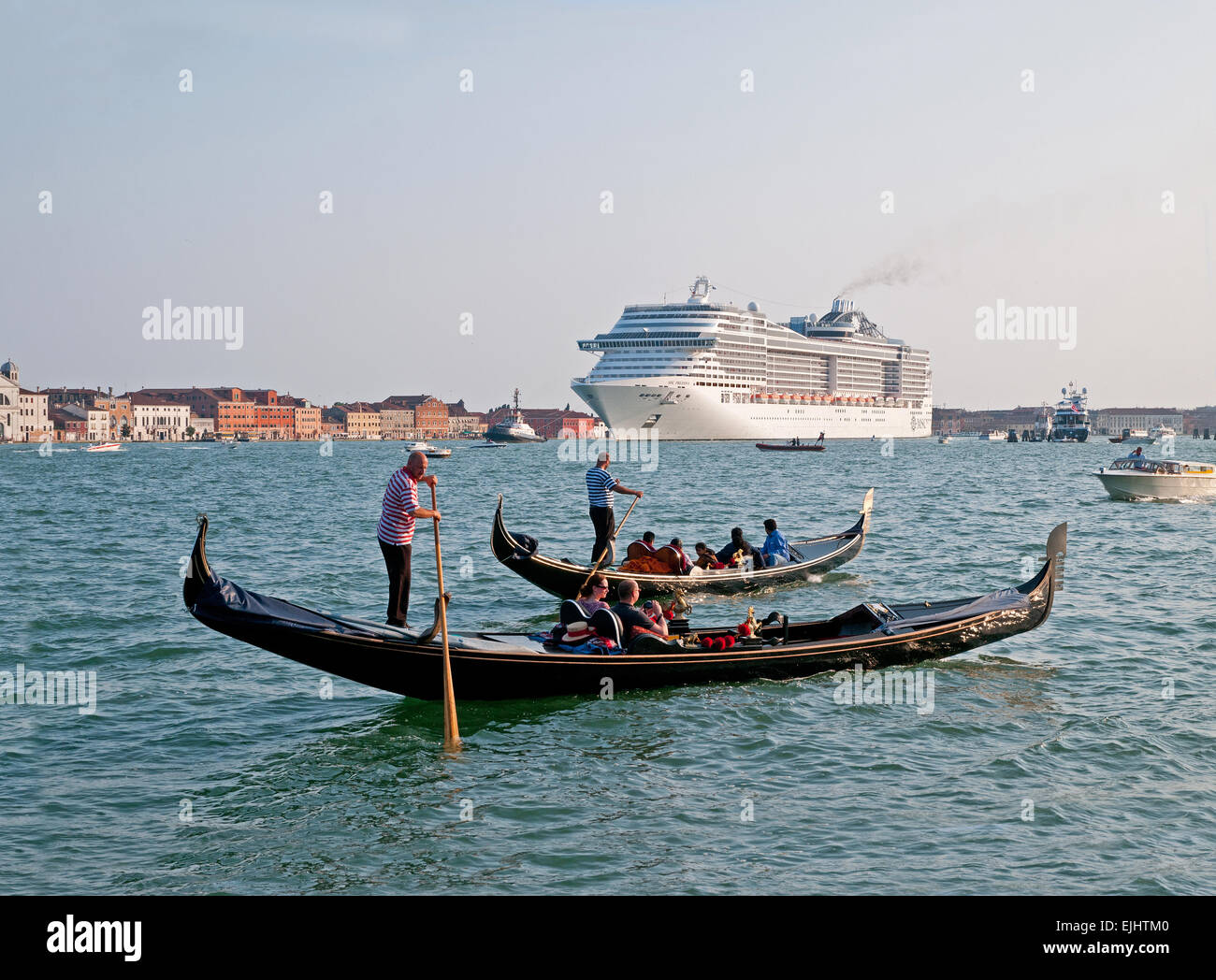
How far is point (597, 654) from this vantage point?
8.64m

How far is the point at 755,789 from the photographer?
7023 mm

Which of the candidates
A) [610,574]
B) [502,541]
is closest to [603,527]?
[610,574]

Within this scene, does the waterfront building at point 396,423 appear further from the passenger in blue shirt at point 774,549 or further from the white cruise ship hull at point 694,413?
the passenger in blue shirt at point 774,549

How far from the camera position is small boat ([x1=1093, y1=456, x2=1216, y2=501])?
31.5 metres

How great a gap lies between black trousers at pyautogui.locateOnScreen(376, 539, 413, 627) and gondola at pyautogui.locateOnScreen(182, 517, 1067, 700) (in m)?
0.30

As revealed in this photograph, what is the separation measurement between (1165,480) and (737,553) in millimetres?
22064

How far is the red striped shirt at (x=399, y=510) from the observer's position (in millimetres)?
8922

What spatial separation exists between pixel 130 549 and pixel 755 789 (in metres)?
17.0

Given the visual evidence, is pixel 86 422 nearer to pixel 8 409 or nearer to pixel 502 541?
pixel 8 409

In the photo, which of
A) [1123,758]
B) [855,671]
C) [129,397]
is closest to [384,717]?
[855,671]

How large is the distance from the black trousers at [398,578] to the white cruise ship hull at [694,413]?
7159 cm

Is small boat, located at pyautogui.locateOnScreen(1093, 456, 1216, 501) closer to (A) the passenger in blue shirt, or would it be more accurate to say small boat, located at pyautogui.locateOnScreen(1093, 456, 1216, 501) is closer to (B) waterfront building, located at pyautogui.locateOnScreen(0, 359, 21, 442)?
(A) the passenger in blue shirt

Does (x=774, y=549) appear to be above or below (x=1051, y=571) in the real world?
below

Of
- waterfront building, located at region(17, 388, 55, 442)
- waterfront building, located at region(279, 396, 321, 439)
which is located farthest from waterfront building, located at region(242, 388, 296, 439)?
waterfront building, located at region(17, 388, 55, 442)
